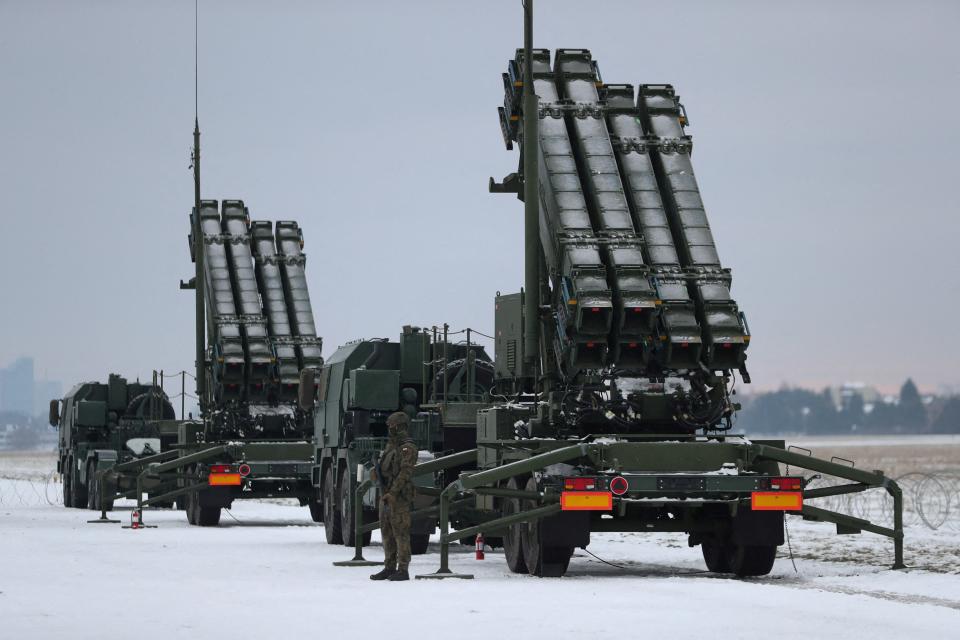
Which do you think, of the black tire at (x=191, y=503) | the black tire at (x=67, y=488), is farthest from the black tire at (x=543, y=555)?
the black tire at (x=67, y=488)

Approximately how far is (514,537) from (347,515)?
587cm

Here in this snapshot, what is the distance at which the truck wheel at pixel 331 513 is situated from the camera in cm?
2666

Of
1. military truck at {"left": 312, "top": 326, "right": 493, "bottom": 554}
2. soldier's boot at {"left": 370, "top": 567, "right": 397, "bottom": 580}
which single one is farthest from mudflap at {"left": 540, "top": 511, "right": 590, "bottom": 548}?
military truck at {"left": 312, "top": 326, "right": 493, "bottom": 554}

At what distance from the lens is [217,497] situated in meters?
32.9

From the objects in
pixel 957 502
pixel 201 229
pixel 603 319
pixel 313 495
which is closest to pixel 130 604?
pixel 603 319

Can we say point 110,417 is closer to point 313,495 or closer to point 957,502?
point 313,495

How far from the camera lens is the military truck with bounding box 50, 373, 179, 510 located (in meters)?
41.7

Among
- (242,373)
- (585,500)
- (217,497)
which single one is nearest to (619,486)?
(585,500)

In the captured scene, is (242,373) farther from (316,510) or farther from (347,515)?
(347,515)

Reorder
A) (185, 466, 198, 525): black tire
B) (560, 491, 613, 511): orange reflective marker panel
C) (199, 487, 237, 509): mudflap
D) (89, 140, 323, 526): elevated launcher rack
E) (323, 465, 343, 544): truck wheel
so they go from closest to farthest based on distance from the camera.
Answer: (560, 491, 613, 511): orange reflective marker panel → (323, 465, 343, 544): truck wheel → (89, 140, 323, 526): elevated launcher rack → (199, 487, 237, 509): mudflap → (185, 466, 198, 525): black tire

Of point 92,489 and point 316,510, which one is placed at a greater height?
point 92,489

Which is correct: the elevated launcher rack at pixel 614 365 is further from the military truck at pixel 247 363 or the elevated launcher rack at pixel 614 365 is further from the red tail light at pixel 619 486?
the military truck at pixel 247 363

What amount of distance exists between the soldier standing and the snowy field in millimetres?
400

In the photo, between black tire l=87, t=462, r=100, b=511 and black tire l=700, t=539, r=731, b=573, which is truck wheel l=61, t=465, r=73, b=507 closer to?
black tire l=87, t=462, r=100, b=511
